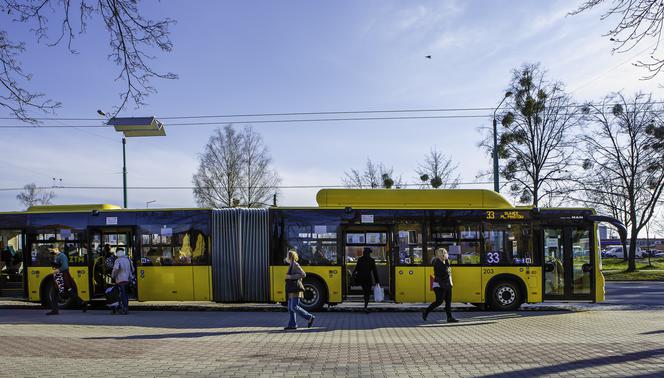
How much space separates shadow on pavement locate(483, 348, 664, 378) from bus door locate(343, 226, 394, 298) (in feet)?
26.0

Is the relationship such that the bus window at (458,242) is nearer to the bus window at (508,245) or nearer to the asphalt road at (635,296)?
the bus window at (508,245)

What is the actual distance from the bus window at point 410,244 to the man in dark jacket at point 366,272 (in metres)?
0.82

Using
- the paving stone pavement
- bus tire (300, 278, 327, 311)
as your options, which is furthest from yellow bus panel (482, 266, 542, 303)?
bus tire (300, 278, 327, 311)

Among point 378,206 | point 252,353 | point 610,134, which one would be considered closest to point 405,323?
point 378,206

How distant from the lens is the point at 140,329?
39.4 feet

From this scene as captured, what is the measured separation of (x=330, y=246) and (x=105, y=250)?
652 centimetres

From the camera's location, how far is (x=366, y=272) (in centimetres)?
1584

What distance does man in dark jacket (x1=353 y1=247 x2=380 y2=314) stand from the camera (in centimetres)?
1580

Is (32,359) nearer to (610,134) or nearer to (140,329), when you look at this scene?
(140,329)

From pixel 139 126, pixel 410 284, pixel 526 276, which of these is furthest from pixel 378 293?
pixel 139 126

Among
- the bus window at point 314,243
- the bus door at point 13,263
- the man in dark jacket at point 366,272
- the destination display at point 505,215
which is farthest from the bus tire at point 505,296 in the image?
the bus door at point 13,263

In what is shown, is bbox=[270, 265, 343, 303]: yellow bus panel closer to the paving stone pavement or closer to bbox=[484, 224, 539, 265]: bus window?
the paving stone pavement

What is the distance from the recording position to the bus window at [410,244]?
16047 mm

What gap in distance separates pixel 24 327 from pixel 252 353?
19.6ft
